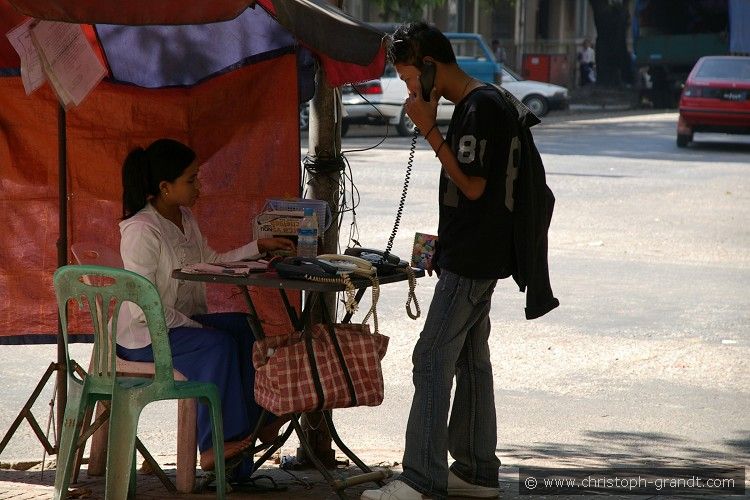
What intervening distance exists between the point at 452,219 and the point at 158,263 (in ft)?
4.02

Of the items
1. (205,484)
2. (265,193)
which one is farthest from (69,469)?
(265,193)

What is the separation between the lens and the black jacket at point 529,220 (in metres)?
4.37

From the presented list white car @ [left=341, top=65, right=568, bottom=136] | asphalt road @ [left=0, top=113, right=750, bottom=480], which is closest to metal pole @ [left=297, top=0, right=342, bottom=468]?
asphalt road @ [left=0, top=113, right=750, bottom=480]

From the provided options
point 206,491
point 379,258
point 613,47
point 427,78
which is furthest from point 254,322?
point 613,47

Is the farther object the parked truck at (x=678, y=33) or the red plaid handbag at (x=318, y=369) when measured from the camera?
the parked truck at (x=678, y=33)

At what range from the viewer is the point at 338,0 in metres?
5.49

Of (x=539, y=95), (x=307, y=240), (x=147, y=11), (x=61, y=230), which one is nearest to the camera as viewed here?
(x=147, y=11)

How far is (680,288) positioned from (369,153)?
9.94m

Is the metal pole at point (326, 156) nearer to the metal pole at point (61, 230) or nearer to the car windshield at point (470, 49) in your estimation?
the metal pole at point (61, 230)

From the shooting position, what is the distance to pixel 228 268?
4598 millimetres

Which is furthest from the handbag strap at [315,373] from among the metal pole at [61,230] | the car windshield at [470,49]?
the car windshield at [470,49]

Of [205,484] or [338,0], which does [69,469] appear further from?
[338,0]

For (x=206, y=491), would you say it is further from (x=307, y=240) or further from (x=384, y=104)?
(x=384, y=104)

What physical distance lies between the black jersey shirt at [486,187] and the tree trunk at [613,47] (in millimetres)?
37371
